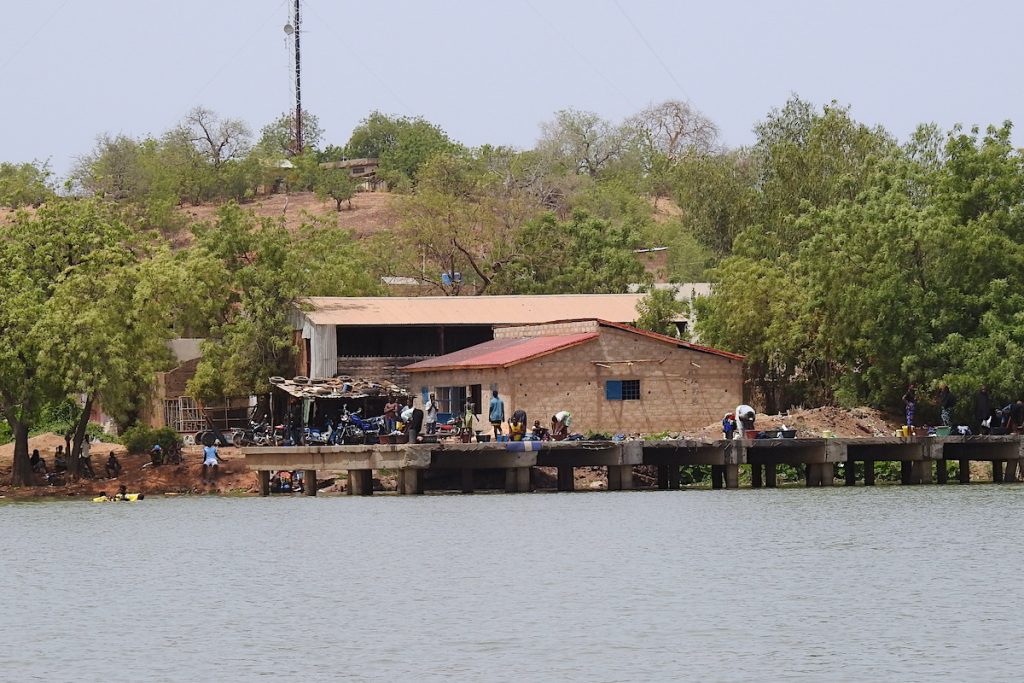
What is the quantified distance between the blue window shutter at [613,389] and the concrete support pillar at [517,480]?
6897 millimetres

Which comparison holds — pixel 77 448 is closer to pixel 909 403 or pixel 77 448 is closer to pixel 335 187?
pixel 909 403

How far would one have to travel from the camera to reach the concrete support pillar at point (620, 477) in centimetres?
5078

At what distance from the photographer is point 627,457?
4869 centimetres

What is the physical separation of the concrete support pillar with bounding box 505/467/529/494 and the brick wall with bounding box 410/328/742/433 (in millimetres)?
5322

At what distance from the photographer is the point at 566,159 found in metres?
143

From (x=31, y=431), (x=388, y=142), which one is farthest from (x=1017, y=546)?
(x=388, y=142)

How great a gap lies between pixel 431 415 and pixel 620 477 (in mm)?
8562

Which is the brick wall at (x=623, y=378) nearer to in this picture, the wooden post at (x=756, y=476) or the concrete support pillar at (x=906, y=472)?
the wooden post at (x=756, y=476)

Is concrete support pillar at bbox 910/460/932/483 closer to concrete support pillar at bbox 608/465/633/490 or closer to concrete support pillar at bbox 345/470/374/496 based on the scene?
concrete support pillar at bbox 608/465/633/490

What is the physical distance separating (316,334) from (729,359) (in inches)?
586

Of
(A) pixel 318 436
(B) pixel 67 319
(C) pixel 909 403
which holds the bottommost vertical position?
(A) pixel 318 436

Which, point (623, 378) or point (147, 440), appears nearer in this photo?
point (623, 378)

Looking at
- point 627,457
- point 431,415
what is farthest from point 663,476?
point 431,415

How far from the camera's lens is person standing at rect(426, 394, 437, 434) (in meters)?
53.1
